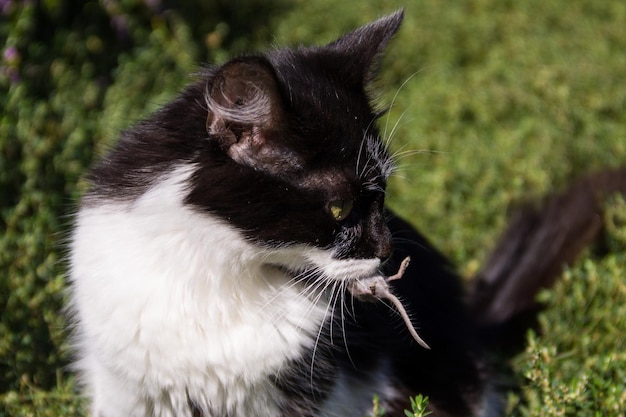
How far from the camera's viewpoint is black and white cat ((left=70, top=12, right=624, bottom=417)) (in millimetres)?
1858

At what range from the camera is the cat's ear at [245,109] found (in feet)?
5.57

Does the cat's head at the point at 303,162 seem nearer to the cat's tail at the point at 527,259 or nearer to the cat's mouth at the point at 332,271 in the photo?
the cat's mouth at the point at 332,271

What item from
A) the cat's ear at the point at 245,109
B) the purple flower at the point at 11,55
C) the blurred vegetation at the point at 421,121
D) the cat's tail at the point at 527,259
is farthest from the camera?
the purple flower at the point at 11,55

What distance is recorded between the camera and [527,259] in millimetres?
3020

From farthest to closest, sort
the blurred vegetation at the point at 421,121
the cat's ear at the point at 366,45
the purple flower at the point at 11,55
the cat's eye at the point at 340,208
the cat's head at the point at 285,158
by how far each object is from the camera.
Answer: the purple flower at the point at 11,55 < the blurred vegetation at the point at 421,121 < the cat's ear at the point at 366,45 < the cat's eye at the point at 340,208 < the cat's head at the point at 285,158

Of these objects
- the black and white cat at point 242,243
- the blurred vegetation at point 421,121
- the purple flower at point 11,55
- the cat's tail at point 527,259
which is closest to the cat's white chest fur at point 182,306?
the black and white cat at point 242,243

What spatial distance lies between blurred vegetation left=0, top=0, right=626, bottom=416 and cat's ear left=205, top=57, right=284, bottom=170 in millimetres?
523

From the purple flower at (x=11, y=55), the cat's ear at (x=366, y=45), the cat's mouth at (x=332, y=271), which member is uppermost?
the cat's ear at (x=366, y=45)

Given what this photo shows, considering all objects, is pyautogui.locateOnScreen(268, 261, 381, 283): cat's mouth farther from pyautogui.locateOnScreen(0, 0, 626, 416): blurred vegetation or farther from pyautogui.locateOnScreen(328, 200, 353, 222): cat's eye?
pyautogui.locateOnScreen(0, 0, 626, 416): blurred vegetation

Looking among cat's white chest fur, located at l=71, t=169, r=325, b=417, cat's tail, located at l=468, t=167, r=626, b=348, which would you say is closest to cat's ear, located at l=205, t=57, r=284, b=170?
cat's white chest fur, located at l=71, t=169, r=325, b=417

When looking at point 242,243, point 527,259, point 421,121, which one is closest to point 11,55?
point 421,121

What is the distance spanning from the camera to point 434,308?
2531 mm

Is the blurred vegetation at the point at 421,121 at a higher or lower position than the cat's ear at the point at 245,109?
lower

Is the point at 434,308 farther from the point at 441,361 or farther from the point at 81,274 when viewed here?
the point at 81,274
